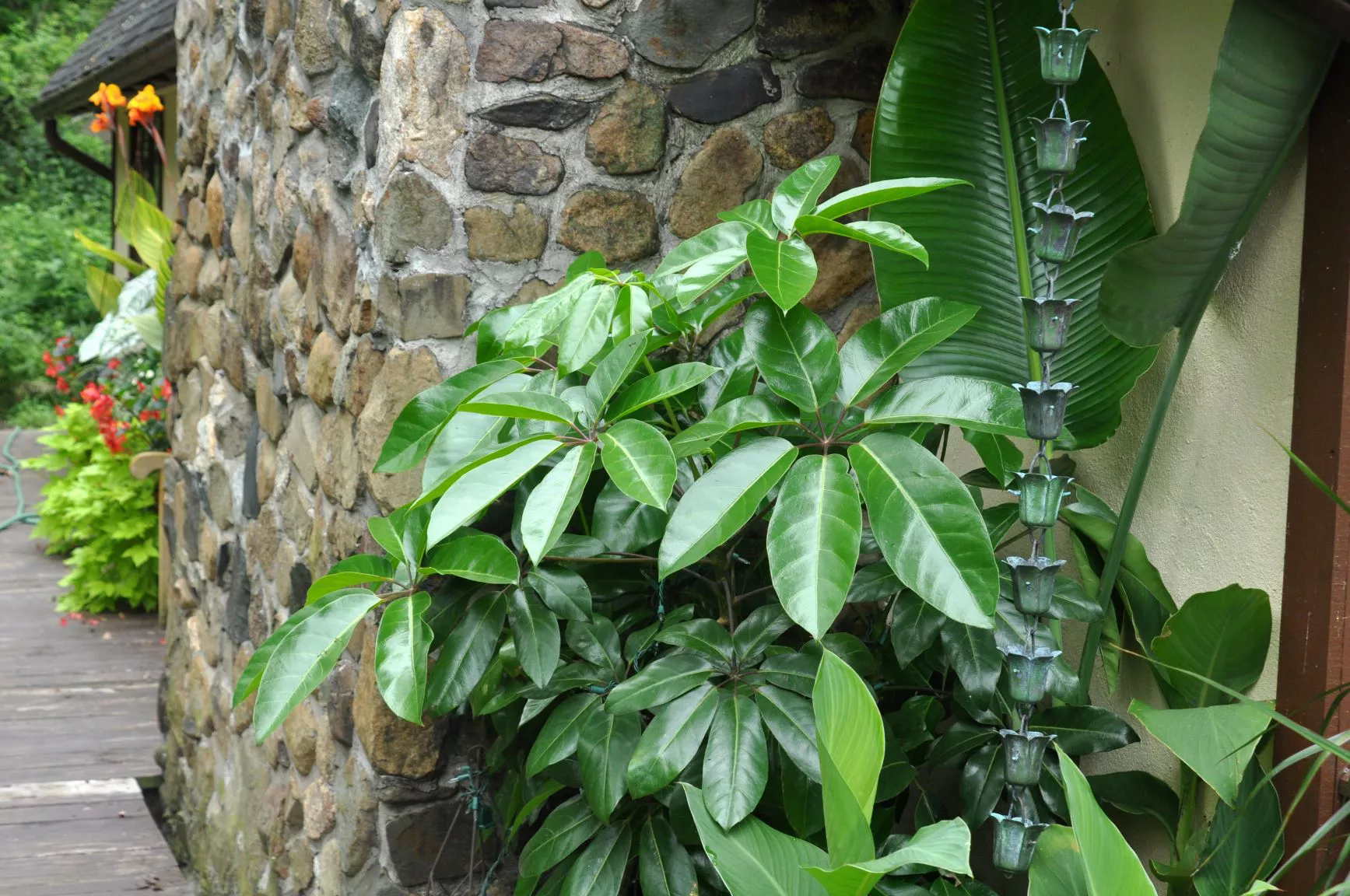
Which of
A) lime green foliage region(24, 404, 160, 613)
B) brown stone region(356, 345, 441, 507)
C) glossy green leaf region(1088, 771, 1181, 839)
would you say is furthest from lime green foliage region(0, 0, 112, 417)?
glossy green leaf region(1088, 771, 1181, 839)

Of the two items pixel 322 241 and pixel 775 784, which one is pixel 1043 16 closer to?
pixel 775 784

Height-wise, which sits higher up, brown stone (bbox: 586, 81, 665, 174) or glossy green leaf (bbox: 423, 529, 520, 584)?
brown stone (bbox: 586, 81, 665, 174)

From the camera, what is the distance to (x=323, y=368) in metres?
2.36

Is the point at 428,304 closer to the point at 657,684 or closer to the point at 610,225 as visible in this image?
the point at 610,225

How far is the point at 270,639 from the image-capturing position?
5.28 feet

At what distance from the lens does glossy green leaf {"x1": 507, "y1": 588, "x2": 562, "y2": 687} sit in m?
1.64

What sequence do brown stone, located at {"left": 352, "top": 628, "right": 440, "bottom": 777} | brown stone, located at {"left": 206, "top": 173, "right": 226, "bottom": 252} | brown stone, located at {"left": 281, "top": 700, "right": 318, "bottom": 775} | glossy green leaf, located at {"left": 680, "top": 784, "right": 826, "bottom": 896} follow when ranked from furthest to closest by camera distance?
brown stone, located at {"left": 206, "top": 173, "right": 226, "bottom": 252}, brown stone, located at {"left": 281, "top": 700, "right": 318, "bottom": 775}, brown stone, located at {"left": 352, "top": 628, "right": 440, "bottom": 777}, glossy green leaf, located at {"left": 680, "top": 784, "right": 826, "bottom": 896}

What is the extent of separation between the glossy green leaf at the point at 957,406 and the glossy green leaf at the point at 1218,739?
0.37 m

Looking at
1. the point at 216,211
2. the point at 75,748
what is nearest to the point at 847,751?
the point at 216,211

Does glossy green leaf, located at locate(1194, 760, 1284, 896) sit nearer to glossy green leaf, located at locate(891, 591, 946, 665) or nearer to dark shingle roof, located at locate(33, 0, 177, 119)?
glossy green leaf, located at locate(891, 591, 946, 665)

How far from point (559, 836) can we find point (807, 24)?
4.41 feet

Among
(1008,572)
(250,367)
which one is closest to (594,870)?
(1008,572)

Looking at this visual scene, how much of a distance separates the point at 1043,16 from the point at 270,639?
53.1 inches

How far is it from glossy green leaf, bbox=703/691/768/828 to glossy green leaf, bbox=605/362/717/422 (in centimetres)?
39
